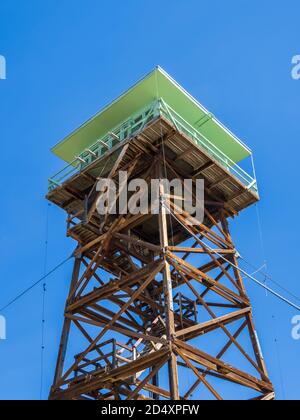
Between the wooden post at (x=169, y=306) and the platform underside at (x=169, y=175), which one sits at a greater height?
the platform underside at (x=169, y=175)

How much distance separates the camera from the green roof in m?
26.0

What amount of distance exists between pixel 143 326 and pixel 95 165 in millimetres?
6476

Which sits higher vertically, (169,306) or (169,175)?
(169,175)

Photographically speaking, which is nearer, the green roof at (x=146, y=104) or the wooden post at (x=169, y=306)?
the wooden post at (x=169, y=306)

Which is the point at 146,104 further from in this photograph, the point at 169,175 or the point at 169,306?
the point at 169,306

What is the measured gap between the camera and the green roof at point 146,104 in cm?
2605

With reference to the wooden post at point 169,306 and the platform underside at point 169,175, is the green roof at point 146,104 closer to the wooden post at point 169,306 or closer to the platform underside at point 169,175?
the platform underside at point 169,175

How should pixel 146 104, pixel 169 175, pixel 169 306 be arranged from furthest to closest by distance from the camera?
1. pixel 146 104
2. pixel 169 175
3. pixel 169 306

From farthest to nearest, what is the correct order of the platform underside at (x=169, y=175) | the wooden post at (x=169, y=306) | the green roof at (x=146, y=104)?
the green roof at (x=146, y=104) → the platform underside at (x=169, y=175) → the wooden post at (x=169, y=306)

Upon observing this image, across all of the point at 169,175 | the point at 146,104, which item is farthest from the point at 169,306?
the point at 146,104

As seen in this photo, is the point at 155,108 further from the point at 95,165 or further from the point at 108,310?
the point at 108,310

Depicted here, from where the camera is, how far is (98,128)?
27812 mm

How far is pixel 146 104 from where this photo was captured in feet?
86.9
